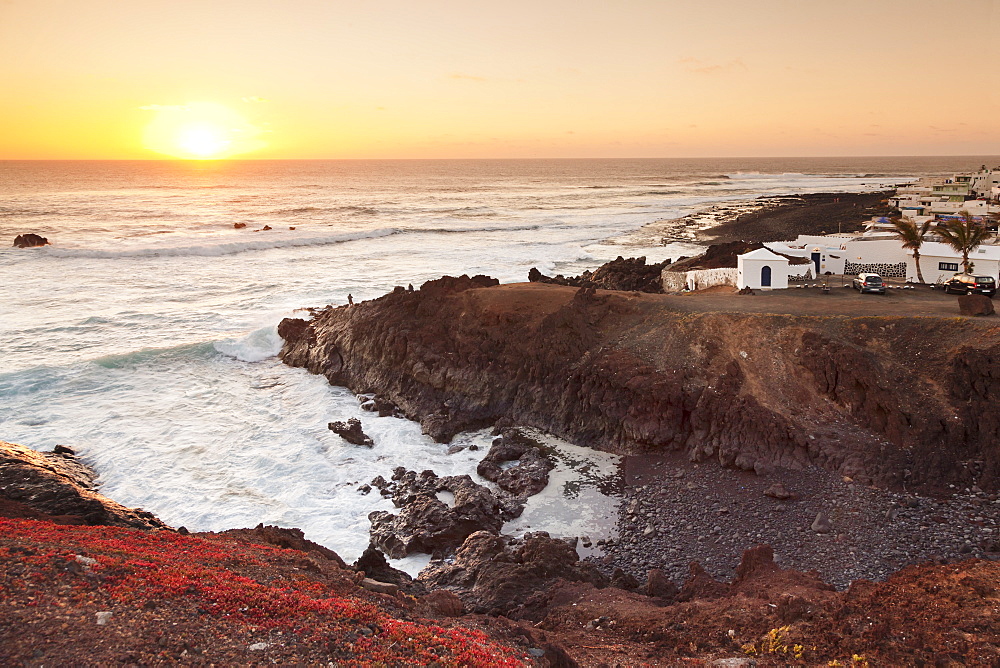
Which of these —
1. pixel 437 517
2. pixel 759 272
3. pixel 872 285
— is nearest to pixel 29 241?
pixel 437 517

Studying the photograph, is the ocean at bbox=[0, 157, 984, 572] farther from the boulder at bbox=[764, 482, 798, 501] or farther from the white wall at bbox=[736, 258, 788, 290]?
the white wall at bbox=[736, 258, 788, 290]

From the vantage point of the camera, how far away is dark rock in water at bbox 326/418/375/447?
81.0ft

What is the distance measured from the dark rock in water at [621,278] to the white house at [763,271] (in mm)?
9617

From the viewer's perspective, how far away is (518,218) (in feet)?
336

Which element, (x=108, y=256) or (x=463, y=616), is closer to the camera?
(x=463, y=616)

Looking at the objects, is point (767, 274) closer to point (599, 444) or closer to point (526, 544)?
point (599, 444)

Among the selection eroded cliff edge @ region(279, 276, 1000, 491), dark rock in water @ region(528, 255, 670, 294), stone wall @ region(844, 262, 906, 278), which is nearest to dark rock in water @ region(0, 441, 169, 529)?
eroded cliff edge @ region(279, 276, 1000, 491)

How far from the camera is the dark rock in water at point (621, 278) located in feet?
138

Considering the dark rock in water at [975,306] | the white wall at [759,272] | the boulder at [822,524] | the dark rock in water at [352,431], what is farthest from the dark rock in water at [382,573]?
the white wall at [759,272]

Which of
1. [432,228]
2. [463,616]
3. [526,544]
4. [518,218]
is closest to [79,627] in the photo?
[463,616]

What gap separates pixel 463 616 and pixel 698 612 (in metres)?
4.88

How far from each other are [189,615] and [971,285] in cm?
3276

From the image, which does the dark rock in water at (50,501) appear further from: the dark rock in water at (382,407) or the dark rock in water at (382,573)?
the dark rock in water at (382,407)

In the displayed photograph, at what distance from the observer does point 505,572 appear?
52.1 ft
